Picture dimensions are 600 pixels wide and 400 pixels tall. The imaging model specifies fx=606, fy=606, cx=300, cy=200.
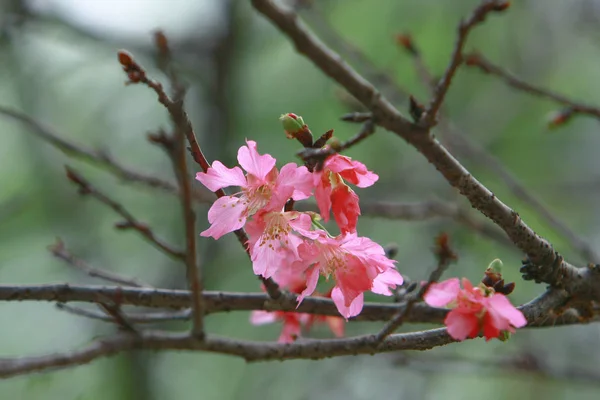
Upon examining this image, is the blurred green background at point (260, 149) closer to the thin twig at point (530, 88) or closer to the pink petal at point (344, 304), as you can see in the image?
the thin twig at point (530, 88)

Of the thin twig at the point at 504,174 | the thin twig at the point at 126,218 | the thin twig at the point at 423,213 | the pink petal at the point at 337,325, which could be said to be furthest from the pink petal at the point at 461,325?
the thin twig at the point at 423,213

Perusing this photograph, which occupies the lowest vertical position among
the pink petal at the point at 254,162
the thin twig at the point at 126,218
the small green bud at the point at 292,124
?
the small green bud at the point at 292,124

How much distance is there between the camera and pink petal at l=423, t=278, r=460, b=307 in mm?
1146

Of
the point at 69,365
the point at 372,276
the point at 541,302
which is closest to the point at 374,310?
the point at 372,276

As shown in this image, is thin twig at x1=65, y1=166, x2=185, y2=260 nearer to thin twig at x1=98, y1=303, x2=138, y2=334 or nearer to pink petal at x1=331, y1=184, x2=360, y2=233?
thin twig at x1=98, y1=303, x2=138, y2=334

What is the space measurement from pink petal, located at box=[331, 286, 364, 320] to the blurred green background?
259 cm

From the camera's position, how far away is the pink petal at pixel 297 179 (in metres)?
1.09

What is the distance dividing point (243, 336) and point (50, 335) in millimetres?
1609

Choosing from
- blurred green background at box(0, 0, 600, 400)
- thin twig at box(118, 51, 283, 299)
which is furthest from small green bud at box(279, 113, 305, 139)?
blurred green background at box(0, 0, 600, 400)

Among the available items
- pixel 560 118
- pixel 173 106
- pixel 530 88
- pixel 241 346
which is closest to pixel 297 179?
pixel 173 106

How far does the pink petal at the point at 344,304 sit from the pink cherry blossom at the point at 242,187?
0.24 metres

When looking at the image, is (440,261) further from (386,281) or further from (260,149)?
(260,149)

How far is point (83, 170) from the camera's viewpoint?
476cm

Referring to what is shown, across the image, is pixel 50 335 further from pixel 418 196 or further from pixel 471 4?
pixel 471 4
